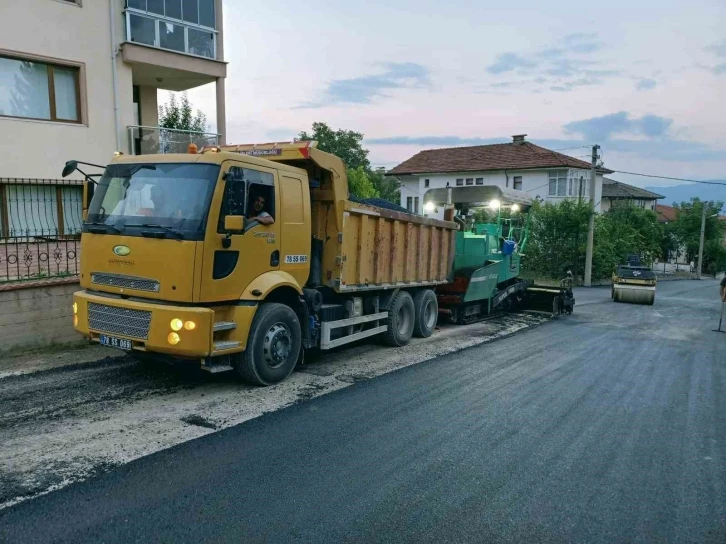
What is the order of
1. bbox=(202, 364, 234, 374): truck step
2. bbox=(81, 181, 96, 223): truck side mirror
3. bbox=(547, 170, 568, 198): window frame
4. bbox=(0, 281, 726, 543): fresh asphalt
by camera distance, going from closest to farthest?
1. bbox=(0, 281, 726, 543): fresh asphalt
2. bbox=(202, 364, 234, 374): truck step
3. bbox=(81, 181, 96, 223): truck side mirror
4. bbox=(547, 170, 568, 198): window frame

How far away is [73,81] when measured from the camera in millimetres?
13773

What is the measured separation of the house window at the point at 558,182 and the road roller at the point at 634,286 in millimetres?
22452

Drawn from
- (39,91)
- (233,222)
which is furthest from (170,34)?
(233,222)

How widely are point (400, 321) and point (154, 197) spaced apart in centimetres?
501

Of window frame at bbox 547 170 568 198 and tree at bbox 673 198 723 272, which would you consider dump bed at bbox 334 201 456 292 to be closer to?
window frame at bbox 547 170 568 198

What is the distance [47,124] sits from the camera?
1306 centimetres

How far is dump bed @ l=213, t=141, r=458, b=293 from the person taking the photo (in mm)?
7508

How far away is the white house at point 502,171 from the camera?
138 feet

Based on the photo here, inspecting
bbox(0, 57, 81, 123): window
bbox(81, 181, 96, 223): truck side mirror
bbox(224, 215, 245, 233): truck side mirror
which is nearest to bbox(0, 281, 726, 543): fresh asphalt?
bbox(224, 215, 245, 233): truck side mirror

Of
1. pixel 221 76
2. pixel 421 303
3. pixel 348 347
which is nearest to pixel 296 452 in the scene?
pixel 348 347

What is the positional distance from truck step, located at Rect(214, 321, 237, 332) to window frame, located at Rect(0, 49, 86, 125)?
33.2 feet

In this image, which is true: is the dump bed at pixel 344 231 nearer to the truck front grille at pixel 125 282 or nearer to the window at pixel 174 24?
the truck front grille at pixel 125 282

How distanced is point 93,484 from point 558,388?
17.7 feet

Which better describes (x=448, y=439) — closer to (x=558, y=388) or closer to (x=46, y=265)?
(x=558, y=388)
